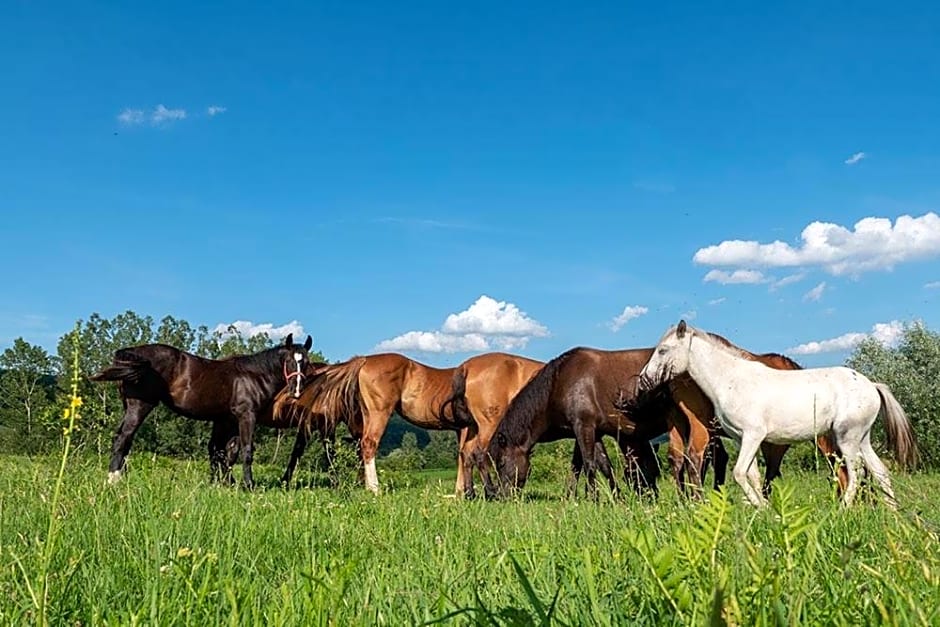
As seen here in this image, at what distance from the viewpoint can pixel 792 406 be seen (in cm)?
740

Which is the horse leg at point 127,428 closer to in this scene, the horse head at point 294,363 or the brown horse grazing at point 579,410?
the horse head at point 294,363

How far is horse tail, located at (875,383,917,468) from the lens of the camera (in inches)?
308

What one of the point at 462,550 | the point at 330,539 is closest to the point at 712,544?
the point at 462,550

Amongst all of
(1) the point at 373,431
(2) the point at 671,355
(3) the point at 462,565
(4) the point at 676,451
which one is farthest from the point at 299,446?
(3) the point at 462,565

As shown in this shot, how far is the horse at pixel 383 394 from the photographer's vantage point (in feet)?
40.4

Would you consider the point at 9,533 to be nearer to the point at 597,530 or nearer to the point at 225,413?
the point at 597,530

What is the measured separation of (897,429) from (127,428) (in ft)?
34.2

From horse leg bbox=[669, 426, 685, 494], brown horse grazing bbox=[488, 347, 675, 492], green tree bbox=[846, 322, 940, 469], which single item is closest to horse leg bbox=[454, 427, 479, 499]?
brown horse grazing bbox=[488, 347, 675, 492]

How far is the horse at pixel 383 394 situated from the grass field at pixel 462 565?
7.29 m

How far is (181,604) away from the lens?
6.62 feet

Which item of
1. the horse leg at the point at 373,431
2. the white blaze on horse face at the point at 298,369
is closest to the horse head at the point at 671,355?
the horse leg at the point at 373,431

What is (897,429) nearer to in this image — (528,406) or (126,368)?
(528,406)

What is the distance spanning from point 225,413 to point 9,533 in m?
8.73

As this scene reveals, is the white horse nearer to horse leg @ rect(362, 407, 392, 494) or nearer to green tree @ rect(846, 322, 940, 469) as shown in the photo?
horse leg @ rect(362, 407, 392, 494)
